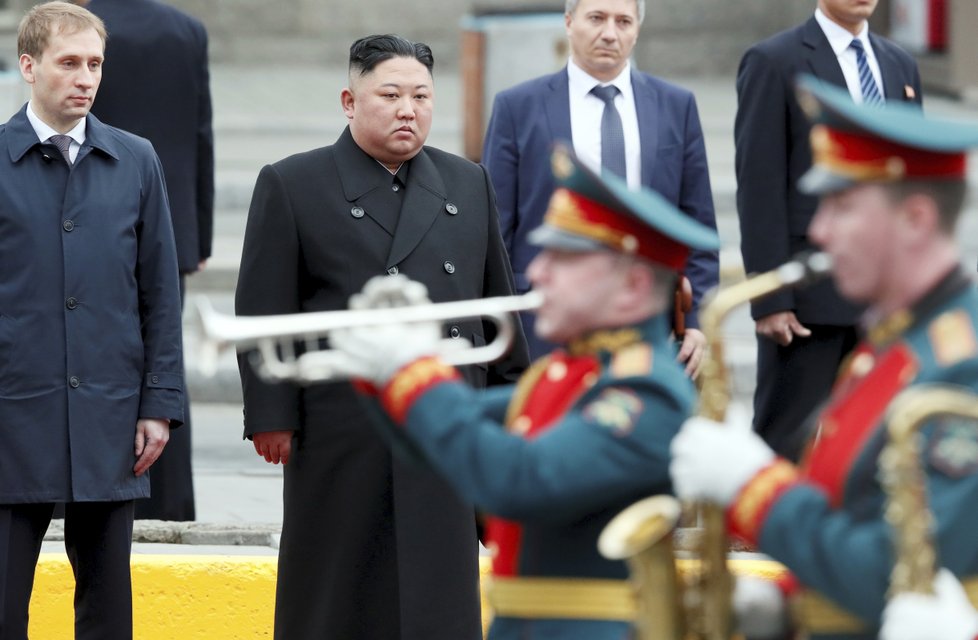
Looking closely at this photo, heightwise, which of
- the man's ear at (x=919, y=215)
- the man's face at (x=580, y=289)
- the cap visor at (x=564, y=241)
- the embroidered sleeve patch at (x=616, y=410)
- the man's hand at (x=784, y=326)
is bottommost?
the man's hand at (x=784, y=326)

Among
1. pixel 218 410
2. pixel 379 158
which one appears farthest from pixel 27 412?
pixel 218 410

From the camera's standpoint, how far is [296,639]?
5.49m

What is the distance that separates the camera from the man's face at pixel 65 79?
5.50 meters

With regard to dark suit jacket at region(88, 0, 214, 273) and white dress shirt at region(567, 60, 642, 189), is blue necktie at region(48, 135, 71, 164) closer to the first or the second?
dark suit jacket at region(88, 0, 214, 273)

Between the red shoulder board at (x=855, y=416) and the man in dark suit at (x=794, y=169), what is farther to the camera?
the man in dark suit at (x=794, y=169)

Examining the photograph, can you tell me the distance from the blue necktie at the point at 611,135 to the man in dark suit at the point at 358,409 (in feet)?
4.33

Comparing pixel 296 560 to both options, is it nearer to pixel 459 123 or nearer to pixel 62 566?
pixel 62 566

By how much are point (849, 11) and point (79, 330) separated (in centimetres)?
275

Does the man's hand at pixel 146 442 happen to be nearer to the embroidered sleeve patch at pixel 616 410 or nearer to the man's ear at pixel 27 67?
the man's ear at pixel 27 67

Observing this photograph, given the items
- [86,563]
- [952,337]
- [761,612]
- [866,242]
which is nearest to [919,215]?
[866,242]

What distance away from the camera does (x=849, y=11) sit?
22.0 ft

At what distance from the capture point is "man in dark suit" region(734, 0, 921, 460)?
6.71 m

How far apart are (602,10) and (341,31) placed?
11.8 meters

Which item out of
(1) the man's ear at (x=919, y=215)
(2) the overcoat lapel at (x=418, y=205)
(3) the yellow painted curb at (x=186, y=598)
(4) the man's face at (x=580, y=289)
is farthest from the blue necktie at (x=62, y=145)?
(1) the man's ear at (x=919, y=215)
